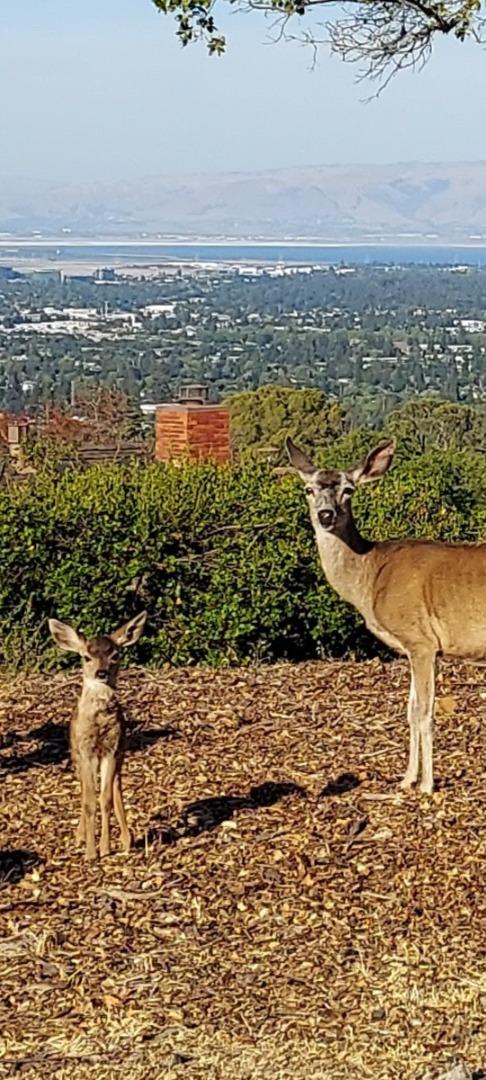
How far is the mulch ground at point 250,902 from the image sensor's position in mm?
5938

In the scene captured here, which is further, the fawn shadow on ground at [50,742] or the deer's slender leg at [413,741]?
the fawn shadow on ground at [50,742]

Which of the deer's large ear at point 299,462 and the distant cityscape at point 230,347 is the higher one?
the deer's large ear at point 299,462

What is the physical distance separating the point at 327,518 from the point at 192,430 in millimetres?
11746

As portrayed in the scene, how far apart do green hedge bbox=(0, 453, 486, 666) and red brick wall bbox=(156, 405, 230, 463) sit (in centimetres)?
744

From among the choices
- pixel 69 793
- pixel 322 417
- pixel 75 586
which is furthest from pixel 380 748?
pixel 322 417

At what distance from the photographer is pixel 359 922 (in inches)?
277

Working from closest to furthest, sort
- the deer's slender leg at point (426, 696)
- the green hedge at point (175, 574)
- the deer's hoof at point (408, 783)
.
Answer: the deer's slender leg at point (426, 696) → the deer's hoof at point (408, 783) → the green hedge at point (175, 574)

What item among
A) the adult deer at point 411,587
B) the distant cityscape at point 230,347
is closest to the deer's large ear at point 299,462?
the adult deer at point 411,587

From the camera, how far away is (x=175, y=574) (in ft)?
40.1

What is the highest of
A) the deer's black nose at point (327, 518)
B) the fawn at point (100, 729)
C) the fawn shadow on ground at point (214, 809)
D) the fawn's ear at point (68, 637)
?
the deer's black nose at point (327, 518)

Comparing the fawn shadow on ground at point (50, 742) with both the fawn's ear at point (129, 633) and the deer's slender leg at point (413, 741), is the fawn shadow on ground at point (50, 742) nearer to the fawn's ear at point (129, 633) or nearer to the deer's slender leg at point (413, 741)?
the deer's slender leg at point (413, 741)

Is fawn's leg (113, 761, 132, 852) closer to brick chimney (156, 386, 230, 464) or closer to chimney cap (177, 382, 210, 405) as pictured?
brick chimney (156, 386, 230, 464)

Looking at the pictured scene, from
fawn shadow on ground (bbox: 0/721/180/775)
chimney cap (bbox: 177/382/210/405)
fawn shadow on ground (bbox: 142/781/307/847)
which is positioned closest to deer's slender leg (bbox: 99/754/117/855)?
fawn shadow on ground (bbox: 142/781/307/847)

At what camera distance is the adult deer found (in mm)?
8445
